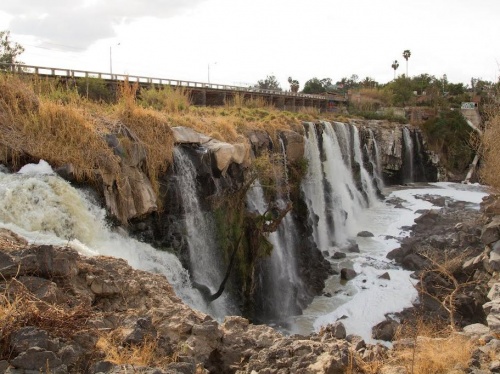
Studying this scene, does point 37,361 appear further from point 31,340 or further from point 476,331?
point 476,331

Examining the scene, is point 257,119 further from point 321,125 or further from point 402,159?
point 402,159

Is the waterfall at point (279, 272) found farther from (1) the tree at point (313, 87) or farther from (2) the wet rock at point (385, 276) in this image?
(1) the tree at point (313, 87)

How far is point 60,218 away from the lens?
292 inches

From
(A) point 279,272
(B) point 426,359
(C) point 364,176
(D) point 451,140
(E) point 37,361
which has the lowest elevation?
(A) point 279,272

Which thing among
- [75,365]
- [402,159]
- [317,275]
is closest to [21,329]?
[75,365]

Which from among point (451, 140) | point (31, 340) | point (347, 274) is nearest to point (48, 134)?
point (31, 340)

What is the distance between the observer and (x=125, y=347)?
425 centimetres

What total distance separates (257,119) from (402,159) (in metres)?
15.2

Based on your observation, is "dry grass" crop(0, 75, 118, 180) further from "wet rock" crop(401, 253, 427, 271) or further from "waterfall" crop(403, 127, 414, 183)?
"waterfall" crop(403, 127, 414, 183)

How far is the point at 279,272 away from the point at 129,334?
368 inches

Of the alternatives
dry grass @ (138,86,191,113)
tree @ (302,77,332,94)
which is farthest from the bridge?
tree @ (302,77,332,94)

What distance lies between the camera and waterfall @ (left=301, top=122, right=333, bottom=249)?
1762 centimetres

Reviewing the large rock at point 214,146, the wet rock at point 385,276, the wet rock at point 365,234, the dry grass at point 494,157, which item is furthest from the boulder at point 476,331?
the wet rock at point 365,234

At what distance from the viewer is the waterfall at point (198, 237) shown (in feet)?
34.6
